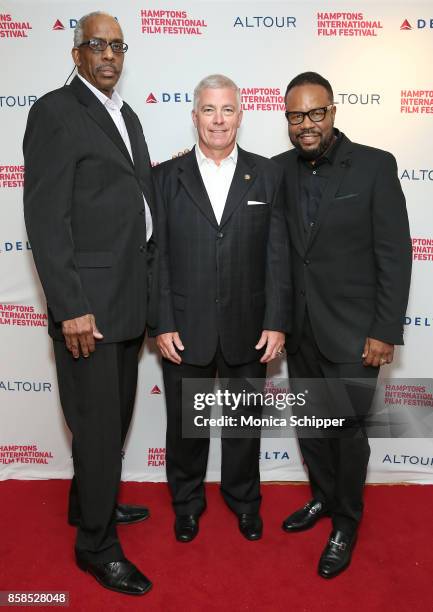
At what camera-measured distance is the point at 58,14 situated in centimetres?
273

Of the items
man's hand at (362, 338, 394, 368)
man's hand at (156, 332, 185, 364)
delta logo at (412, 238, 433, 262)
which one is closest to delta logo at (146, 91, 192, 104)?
man's hand at (156, 332, 185, 364)

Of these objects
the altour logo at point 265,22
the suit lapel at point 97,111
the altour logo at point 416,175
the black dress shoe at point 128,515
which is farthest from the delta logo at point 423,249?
the black dress shoe at point 128,515

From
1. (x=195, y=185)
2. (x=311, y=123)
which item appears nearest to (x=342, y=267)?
(x=311, y=123)

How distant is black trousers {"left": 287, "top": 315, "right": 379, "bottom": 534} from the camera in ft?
7.82

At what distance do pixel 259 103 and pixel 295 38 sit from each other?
1.13ft

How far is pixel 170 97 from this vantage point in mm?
2818

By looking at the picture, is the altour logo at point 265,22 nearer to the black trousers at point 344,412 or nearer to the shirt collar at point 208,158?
the shirt collar at point 208,158

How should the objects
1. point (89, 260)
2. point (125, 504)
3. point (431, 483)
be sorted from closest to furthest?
point (89, 260)
point (125, 504)
point (431, 483)

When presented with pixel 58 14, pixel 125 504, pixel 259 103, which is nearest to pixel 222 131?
pixel 259 103

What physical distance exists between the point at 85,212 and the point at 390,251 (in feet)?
3.84

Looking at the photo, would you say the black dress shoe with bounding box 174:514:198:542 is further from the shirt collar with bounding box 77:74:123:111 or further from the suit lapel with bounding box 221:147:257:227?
the shirt collar with bounding box 77:74:123:111

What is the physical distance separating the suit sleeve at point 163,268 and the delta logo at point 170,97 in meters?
0.63

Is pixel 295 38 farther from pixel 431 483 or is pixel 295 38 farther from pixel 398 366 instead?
pixel 431 483

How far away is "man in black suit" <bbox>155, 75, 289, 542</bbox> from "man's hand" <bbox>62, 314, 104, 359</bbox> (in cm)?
38
